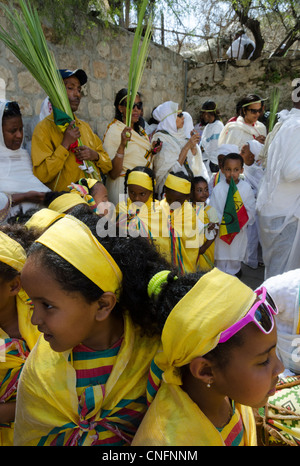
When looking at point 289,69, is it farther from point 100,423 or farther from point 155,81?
point 100,423

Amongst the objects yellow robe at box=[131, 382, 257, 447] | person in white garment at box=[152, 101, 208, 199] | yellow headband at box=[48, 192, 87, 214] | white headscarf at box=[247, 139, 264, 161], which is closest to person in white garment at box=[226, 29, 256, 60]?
white headscarf at box=[247, 139, 264, 161]

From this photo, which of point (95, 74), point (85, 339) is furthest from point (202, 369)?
point (95, 74)

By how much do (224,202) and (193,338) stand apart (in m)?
3.41

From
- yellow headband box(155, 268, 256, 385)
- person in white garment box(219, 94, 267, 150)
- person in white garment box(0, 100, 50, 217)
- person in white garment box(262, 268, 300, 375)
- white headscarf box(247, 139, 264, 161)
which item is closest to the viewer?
yellow headband box(155, 268, 256, 385)

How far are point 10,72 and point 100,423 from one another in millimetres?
3669

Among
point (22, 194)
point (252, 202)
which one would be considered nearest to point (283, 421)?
point (22, 194)

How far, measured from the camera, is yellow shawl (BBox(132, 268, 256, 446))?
975mm

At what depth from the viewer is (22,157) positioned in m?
3.16

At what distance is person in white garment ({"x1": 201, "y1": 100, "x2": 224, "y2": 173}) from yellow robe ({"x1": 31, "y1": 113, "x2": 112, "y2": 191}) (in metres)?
2.96

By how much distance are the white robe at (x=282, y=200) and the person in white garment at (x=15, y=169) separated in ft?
7.50

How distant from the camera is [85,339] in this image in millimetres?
1236

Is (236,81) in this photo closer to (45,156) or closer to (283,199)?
(283,199)

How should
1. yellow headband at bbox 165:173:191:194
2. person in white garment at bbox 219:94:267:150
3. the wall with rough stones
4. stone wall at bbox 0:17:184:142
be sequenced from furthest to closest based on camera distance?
person in white garment at bbox 219:94:267:150 → the wall with rough stones → stone wall at bbox 0:17:184:142 → yellow headband at bbox 165:173:191:194

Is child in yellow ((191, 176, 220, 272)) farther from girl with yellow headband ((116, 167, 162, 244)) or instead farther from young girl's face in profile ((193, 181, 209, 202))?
girl with yellow headband ((116, 167, 162, 244))
